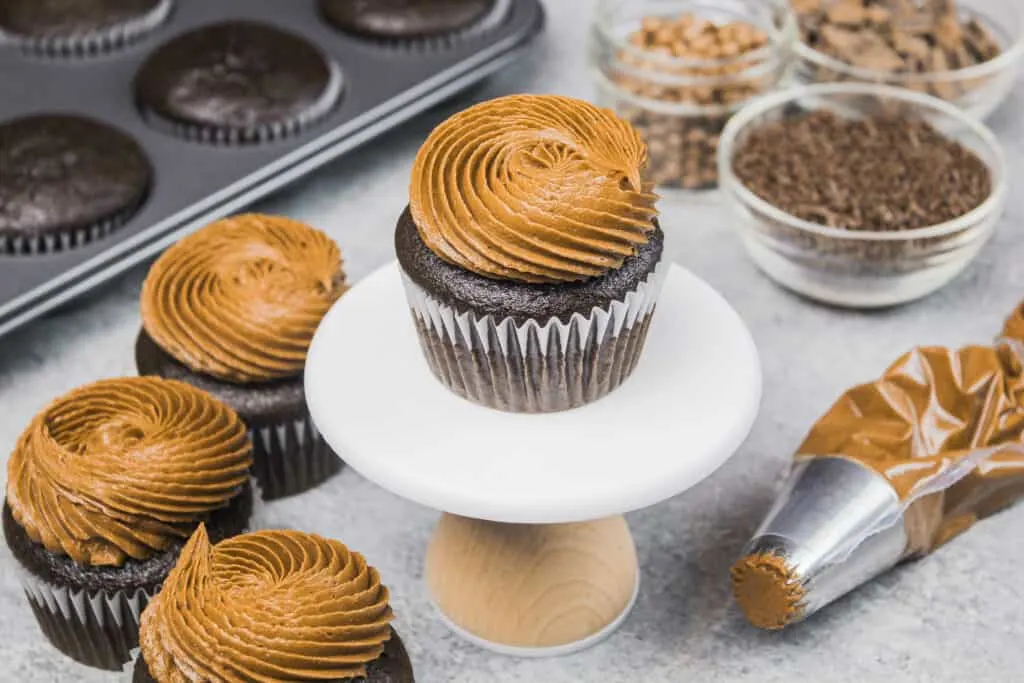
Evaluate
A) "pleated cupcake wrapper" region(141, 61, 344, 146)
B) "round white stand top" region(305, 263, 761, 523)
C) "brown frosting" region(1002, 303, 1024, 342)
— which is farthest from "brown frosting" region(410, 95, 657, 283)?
"pleated cupcake wrapper" region(141, 61, 344, 146)

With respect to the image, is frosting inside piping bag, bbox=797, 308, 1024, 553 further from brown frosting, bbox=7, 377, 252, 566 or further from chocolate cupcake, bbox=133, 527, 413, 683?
brown frosting, bbox=7, 377, 252, 566

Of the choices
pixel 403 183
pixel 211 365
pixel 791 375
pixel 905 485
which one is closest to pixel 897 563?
pixel 905 485

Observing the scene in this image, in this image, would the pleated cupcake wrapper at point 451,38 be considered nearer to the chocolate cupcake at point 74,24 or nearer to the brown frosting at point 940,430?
the chocolate cupcake at point 74,24

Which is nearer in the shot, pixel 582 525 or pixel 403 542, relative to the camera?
pixel 582 525

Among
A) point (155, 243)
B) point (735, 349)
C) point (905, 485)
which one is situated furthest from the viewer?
point (155, 243)

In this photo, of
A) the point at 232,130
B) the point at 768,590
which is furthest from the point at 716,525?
the point at 232,130

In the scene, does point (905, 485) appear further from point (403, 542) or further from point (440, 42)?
point (440, 42)

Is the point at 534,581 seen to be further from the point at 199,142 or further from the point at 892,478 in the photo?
the point at 199,142
